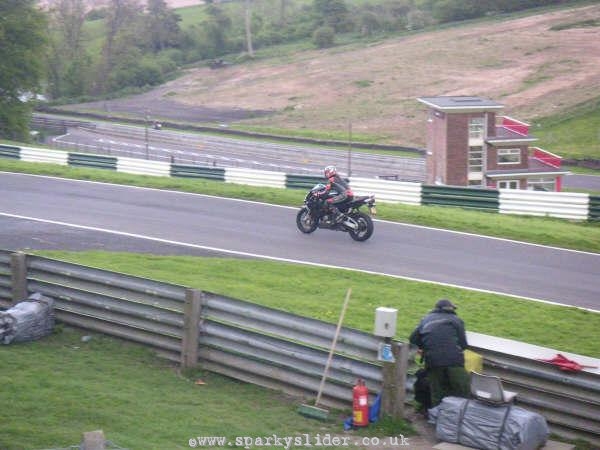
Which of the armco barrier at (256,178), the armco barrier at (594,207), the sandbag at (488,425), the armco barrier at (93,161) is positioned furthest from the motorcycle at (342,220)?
the armco barrier at (93,161)

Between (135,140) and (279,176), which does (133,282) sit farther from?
(135,140)

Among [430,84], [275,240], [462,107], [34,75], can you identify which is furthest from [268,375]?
[430,84]

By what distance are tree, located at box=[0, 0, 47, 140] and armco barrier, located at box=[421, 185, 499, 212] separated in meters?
34.6

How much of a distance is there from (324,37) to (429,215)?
238ft

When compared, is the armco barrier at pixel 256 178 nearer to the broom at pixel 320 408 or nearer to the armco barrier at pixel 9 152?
the armco barrier at pixel 9 152

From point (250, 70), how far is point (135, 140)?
2906cm

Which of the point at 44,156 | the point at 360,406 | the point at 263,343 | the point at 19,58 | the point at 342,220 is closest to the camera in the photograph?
the point at 360,406

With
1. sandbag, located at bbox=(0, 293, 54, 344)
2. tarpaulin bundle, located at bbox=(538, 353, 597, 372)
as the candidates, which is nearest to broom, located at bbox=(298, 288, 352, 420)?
tarpaulin bundle, located at bbox=(538, 353, 597, 372)

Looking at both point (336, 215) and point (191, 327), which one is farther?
point (336, 215)

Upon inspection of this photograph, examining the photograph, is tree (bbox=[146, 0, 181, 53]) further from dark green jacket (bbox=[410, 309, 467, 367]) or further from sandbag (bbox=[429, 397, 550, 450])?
sandbag (bbox=[429, 397, 550, 450])

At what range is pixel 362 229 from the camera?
19250 mm

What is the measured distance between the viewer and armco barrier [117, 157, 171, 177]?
28.9 meters

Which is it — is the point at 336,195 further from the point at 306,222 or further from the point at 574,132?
the point at 574,132

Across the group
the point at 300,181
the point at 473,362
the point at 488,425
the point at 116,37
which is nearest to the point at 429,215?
the point at 300,181
